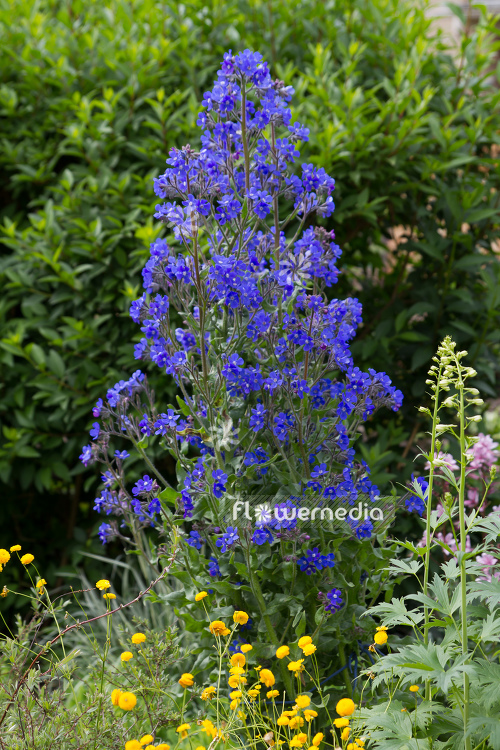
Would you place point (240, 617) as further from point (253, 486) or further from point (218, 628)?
point (253, 486)

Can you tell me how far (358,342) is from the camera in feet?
11.2

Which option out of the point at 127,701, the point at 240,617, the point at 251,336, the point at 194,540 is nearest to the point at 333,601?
the point at 240,617

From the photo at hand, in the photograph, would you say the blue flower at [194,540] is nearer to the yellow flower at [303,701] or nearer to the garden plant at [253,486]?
the garden plant at [253,486]

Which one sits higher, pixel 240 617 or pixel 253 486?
pixel 253 486

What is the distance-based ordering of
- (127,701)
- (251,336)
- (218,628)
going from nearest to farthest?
(127,701) < (218,628) < (251,336)

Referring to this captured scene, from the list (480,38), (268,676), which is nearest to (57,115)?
(480,38)

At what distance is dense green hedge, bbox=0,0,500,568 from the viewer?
3301 mm

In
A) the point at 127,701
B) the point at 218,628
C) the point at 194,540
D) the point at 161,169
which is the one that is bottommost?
the point at 127,701

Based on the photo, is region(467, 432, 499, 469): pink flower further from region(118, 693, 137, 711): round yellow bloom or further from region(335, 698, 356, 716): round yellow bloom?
region(118, 693, 137, 711): round yellow bloom

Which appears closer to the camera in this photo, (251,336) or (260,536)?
(260,536)

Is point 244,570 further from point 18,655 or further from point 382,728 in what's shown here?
point 18,655

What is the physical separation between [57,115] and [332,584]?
3.01 metres

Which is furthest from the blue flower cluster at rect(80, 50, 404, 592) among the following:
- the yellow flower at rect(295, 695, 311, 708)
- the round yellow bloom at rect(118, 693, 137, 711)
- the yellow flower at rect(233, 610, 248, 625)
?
the round yellow bloom at rect(118, 693, 137, 711)

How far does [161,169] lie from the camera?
357 cm
